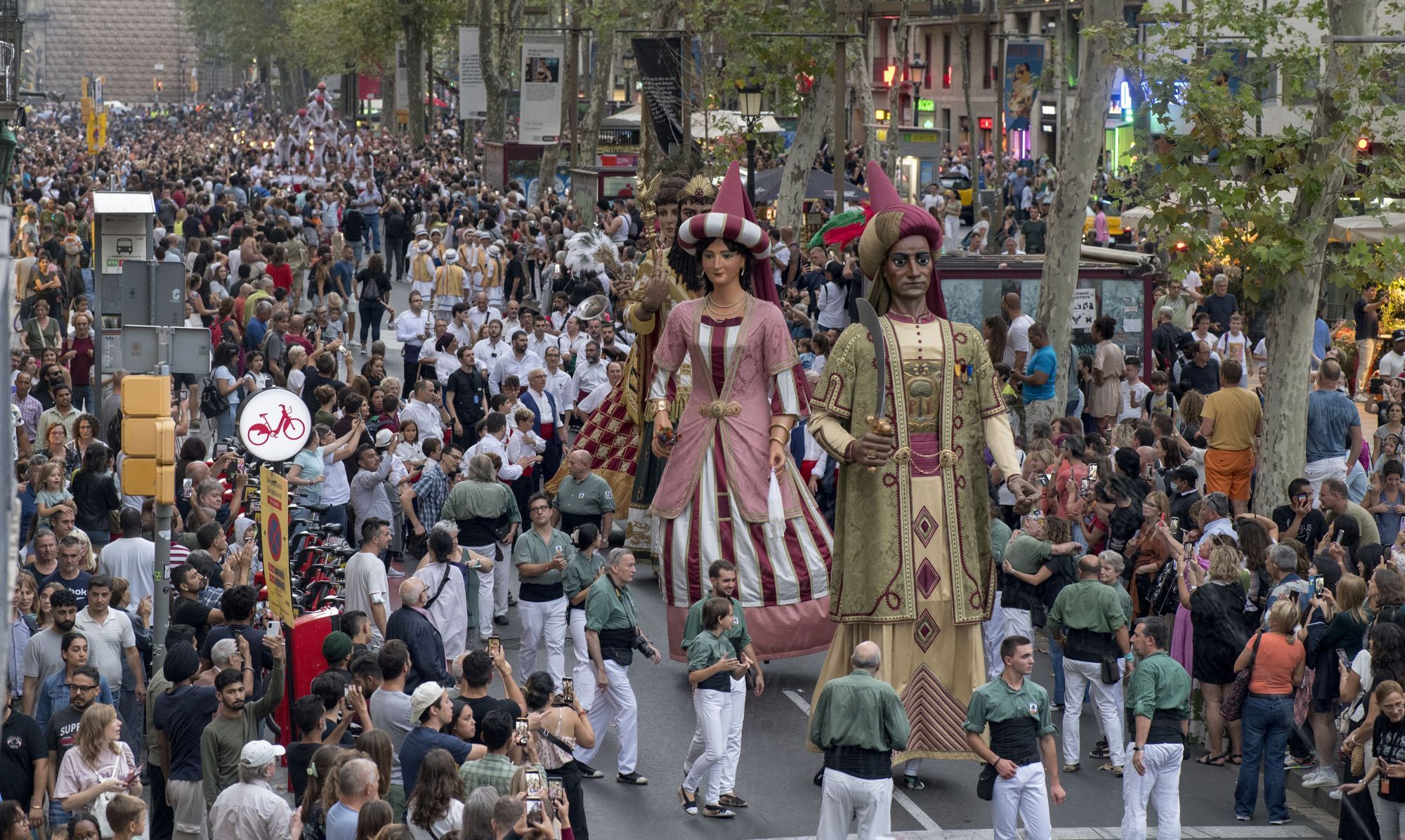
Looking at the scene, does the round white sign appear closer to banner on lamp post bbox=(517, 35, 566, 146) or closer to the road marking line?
the road marking line

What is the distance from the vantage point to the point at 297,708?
889 cm

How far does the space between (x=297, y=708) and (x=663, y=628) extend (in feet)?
17.6

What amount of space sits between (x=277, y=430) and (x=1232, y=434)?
774 centimetres

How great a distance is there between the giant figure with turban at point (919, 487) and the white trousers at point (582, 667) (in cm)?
146

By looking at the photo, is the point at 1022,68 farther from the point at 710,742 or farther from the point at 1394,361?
the point at 710,742

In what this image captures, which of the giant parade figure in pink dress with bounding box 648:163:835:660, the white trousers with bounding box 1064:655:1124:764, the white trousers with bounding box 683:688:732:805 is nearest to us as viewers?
the white trousers with bounding box 683:688:732:805

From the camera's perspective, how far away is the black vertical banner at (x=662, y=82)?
1201 inches

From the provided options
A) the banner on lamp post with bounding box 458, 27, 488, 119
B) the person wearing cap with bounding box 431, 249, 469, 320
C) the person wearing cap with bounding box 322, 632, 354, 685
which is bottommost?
the person wearing cap with bounding box 322, 632, 354, 685

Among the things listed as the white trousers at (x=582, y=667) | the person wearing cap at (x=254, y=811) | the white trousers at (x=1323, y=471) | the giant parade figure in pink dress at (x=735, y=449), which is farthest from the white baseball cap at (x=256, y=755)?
the white trousers at (x=1323, y=471)

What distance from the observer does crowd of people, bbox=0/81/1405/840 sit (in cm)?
912

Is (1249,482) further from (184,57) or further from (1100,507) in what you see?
(184,57)

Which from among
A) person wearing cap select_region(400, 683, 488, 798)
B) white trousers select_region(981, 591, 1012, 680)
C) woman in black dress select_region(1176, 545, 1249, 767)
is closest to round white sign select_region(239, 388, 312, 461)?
person wearing cap select_region(400, 683, 488, 798)

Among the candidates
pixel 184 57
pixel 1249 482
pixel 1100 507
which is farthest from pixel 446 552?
pixel 184 57

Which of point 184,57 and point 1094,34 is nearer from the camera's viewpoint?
point 1094,34
